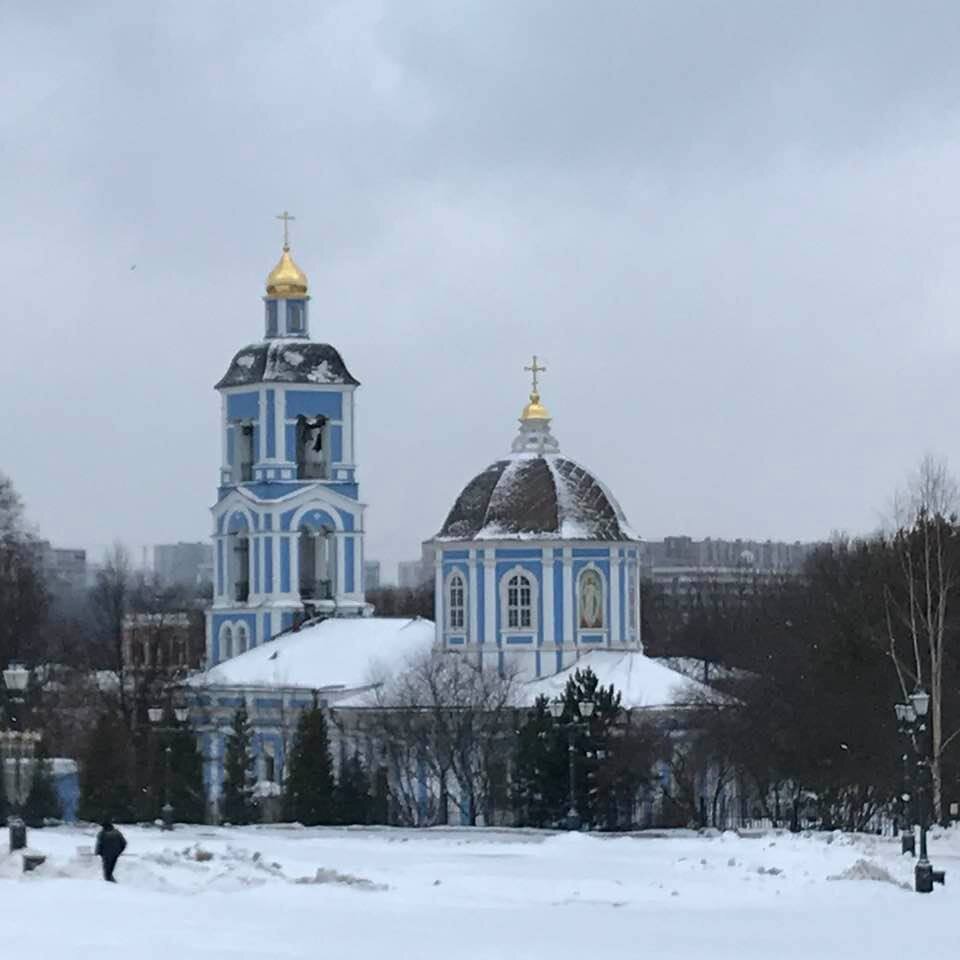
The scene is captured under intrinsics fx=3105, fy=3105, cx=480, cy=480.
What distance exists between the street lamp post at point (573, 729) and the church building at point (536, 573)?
36.2ft

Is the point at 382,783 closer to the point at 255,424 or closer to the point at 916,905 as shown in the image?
the point at 255,424

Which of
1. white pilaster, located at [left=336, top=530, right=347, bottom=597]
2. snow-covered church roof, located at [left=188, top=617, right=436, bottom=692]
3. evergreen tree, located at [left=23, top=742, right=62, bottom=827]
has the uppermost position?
white pilaster, located at [left=336, top=530, right=347, bottom=597]

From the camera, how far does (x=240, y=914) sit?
27375 millimetres

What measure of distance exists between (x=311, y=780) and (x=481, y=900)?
84.8ft

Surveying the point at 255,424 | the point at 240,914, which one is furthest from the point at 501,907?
the point at 255,424

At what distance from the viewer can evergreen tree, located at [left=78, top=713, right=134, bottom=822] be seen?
177 ft

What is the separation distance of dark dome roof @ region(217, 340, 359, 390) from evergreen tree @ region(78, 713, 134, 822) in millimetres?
14419

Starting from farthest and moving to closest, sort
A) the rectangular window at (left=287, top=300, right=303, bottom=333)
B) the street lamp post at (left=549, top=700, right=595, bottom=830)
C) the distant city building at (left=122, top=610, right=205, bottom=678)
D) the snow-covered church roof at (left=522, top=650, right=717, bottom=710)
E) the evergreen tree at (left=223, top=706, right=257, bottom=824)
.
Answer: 1. the distant city building at (left=122, top=610, right=205, bottom=678)
2. the rectangular window at (left=287, top=300, right=303, bottom=333)
3. the snow-covered church roof at (left=522, top=650, right=717, bottom=710)
4. the evergreen tree at (left=223, top=706, right=257, bottom=824)
5. the street lamp post at (left=549, top=700, right=595, bottom=830)

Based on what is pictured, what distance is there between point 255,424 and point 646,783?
816 inches

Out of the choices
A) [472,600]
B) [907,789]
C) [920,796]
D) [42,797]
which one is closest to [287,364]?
[472,600]

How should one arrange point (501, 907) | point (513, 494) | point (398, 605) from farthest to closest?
point (398, 605) < point (513, 494) < point (501, 907)

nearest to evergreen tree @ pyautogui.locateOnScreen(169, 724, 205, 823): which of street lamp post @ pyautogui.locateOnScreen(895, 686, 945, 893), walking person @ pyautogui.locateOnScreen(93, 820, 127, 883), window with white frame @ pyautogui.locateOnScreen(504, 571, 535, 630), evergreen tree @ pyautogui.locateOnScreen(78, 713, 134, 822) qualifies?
evergreen tree @ pyautogui.locateOnScreen(78, 713, 134, 822)

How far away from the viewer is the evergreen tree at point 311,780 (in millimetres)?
54469

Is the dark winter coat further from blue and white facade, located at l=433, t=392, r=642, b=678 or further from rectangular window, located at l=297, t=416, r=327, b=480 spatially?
rectangular window, located at l=297, t=416, r=327, b=480
